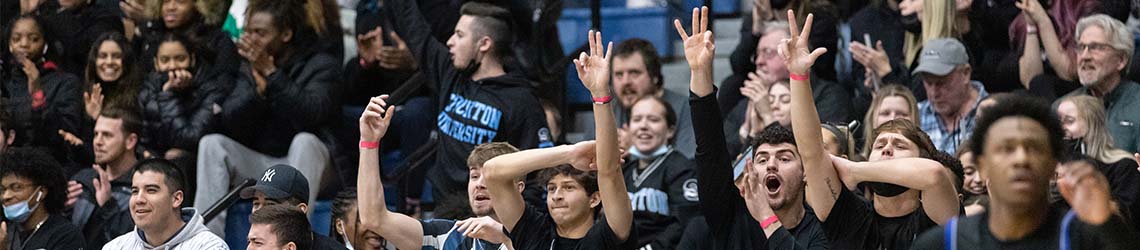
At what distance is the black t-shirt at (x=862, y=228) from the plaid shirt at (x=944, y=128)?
2.28m

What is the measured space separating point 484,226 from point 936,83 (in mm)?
2908

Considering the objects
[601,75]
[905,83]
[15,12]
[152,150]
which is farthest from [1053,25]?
[15,12]

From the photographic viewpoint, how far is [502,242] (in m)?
7.30

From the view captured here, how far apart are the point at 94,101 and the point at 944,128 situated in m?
4.97

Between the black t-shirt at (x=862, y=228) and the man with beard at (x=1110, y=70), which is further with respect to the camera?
the man with beard at (x=1110, y=70)

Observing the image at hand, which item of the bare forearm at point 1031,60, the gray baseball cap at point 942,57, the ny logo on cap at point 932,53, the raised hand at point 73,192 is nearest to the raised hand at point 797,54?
the gray baseball cap at point 942,57

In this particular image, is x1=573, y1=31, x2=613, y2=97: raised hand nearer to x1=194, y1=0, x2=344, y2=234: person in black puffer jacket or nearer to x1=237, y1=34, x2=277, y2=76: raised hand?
x1=194, y1=0, x2=344, y2=234: person in black puffer jacket

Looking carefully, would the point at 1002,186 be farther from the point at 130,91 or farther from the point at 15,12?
the point at 15,12

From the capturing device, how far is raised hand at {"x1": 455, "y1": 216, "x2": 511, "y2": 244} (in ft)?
23.5

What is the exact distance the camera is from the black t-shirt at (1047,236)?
4.37 metres

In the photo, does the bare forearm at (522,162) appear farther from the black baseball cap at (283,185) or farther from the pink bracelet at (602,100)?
the black baseball cap at (283,185)

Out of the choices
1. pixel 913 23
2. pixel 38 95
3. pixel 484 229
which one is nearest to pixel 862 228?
pixel 484 229

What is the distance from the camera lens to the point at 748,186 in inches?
283

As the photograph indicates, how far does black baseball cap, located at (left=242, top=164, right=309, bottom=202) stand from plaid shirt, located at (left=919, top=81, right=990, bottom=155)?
295 centimetres
